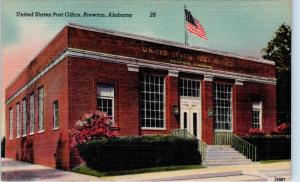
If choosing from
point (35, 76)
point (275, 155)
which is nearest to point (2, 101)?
point (35, 76)

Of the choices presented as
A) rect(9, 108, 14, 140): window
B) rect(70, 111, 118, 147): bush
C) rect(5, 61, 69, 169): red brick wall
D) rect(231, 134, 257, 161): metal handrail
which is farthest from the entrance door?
rect(9, 108, 14, 140): window

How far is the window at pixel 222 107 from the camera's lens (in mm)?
18156

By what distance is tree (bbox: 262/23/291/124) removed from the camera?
1678 cm

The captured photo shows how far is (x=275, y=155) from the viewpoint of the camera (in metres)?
17.5

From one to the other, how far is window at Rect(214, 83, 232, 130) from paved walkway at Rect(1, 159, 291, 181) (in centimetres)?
157

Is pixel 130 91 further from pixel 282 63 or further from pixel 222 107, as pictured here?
pixel 282 63

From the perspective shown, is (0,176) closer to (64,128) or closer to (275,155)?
(64,128)

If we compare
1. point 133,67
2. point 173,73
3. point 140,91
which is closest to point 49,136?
point 140,91

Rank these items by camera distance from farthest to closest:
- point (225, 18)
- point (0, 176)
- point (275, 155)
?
point (275, 155) → point (225, 18) → point (0, 176)

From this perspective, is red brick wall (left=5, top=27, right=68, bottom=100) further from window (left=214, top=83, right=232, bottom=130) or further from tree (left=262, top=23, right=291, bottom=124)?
tree (left=262, top=23, right=291, bottom=124)

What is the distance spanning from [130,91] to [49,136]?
2.54m

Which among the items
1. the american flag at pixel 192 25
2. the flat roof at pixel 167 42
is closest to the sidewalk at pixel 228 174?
the flat roof at pixel 167 42

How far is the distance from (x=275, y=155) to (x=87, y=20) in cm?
667

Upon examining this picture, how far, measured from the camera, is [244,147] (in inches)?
713
